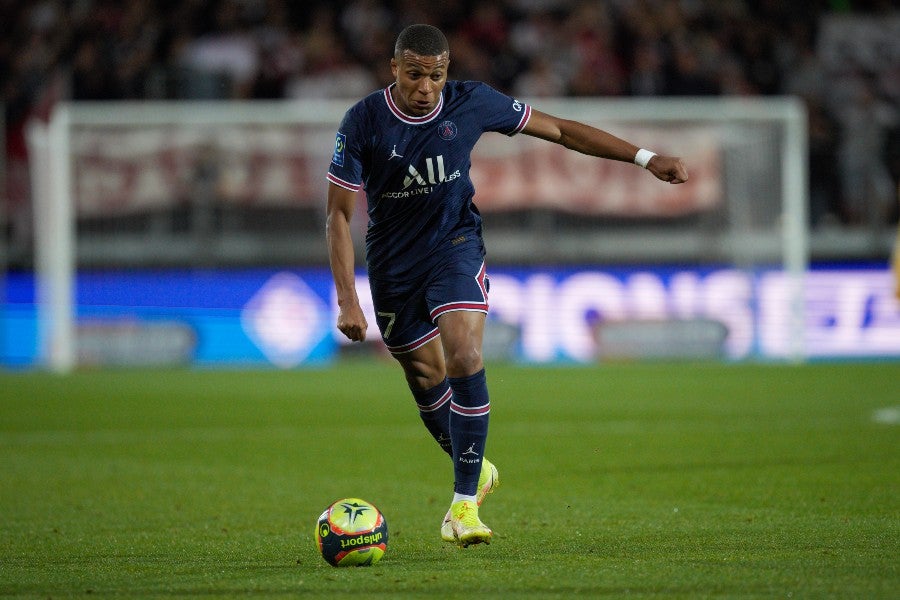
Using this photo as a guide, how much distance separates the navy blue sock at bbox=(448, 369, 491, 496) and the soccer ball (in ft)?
2.01

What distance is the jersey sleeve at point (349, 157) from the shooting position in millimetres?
6195

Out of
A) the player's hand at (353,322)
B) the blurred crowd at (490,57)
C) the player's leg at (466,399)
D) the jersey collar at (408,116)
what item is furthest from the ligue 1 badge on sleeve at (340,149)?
the blurred crowd at (490,57)

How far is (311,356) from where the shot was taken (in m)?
18.9

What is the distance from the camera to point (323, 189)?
19.2m

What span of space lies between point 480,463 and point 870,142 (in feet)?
50.2

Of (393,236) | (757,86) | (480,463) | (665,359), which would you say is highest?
(757,86)

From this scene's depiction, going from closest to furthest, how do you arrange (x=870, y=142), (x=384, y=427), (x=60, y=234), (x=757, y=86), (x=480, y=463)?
(x=480, y=463) → (x=384, y=427) → (x=60, y=234) → (x=870, y=142) → (x=757, y=86)

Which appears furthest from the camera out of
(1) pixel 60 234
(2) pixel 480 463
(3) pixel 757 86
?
(3) pixel 757 86

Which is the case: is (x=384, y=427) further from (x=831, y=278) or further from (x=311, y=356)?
(x=831, y=278)

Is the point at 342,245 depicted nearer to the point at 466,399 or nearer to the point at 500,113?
the point at 466,399

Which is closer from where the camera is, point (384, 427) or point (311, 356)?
point (384, 427)

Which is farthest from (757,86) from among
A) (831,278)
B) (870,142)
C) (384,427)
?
(384,427)

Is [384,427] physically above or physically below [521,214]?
below

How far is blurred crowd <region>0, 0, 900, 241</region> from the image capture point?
2028 cm
